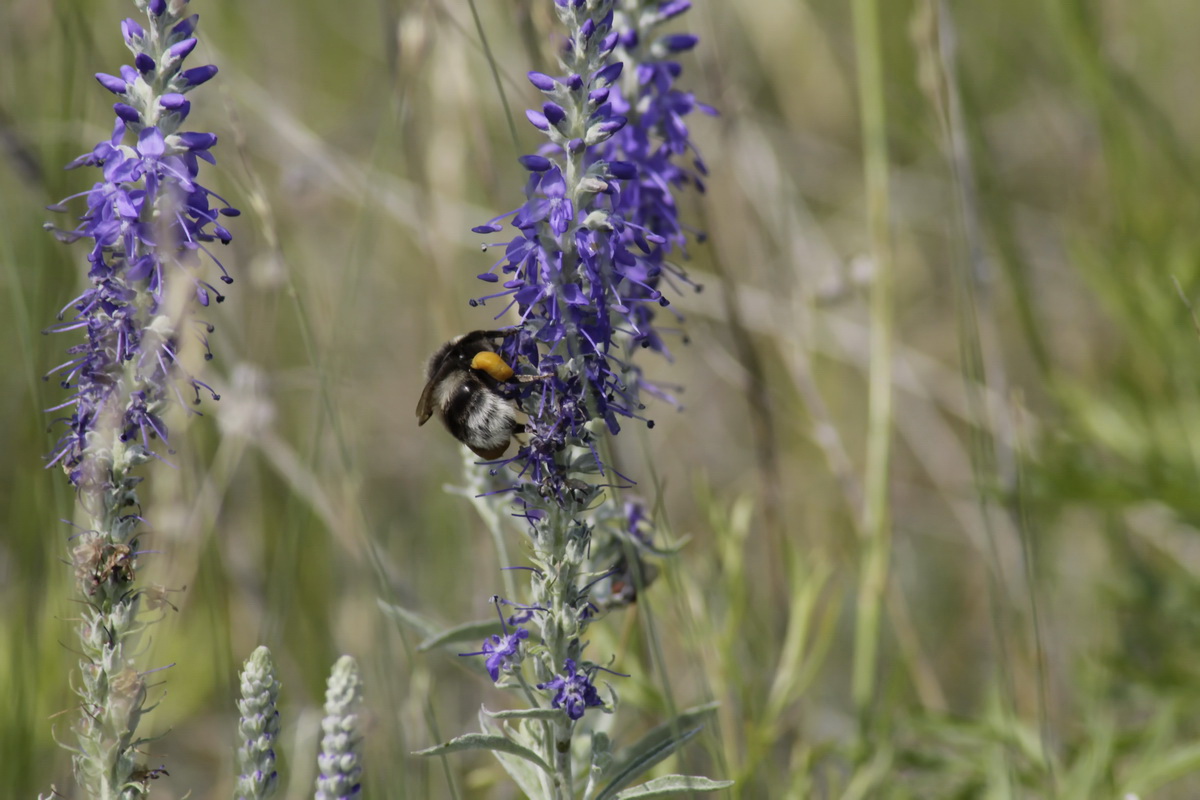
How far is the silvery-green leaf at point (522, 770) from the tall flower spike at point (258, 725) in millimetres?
449

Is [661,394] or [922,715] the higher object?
[661,394]

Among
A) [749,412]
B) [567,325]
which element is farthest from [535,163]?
[749,412]

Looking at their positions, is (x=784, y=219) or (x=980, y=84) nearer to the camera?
(x=784, y=219)

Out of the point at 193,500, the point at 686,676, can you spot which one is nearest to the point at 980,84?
the point at 686,676

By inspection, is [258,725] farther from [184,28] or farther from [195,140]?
[184,28]

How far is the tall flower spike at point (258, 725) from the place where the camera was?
7.19 ft

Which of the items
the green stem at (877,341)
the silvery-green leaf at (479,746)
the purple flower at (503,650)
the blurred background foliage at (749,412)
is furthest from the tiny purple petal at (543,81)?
the green stem at (877,341)

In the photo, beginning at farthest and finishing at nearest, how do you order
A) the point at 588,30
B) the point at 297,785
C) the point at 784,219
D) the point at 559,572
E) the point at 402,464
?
1. the point at 402,464
2. the point at 784,219
3. the point at 297,785
4. the point at 559,572
5. the point at 588,30

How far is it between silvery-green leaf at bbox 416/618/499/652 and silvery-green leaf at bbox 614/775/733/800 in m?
0.48

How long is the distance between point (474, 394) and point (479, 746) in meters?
0.84

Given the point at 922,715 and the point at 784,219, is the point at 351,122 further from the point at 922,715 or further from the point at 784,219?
the point at 922,715

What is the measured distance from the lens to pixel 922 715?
159 inches

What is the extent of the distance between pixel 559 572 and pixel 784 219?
3.00 m

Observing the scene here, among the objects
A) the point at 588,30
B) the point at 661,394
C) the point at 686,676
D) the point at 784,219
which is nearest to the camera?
the point at 588,30
